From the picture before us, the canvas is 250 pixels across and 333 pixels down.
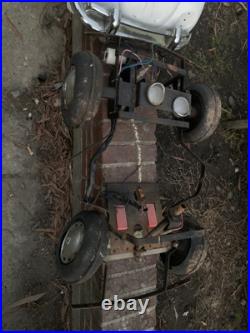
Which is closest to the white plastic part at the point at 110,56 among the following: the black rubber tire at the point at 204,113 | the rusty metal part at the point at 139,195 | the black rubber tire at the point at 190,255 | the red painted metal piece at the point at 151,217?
the black rubber tire at the point at 204,113

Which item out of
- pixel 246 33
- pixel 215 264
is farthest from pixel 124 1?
pixel 215 264

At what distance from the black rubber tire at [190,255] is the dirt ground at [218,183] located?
428mm

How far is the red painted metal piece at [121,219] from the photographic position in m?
1.68

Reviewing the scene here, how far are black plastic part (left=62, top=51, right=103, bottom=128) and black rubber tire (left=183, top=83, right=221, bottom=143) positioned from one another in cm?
66

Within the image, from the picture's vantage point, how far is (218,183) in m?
2.54

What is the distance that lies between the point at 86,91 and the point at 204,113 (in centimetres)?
73

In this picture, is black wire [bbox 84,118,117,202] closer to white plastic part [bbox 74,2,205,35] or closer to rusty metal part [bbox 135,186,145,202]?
rusty metal part [bbox 135,186,145,202]

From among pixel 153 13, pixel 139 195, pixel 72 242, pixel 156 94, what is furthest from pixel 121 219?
pixel 153 13

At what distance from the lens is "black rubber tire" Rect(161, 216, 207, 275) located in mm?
1817

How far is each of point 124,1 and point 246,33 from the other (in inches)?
56.9

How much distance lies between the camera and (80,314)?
2.11 m

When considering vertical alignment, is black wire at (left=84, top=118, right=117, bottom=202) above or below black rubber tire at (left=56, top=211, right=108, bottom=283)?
above

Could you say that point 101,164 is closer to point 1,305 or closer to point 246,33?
point 1,305

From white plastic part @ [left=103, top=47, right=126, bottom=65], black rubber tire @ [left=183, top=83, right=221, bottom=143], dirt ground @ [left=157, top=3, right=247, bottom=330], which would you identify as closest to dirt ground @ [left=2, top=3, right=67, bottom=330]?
white plastic part @ [left=103, top=47, right=126, bottom=65]
